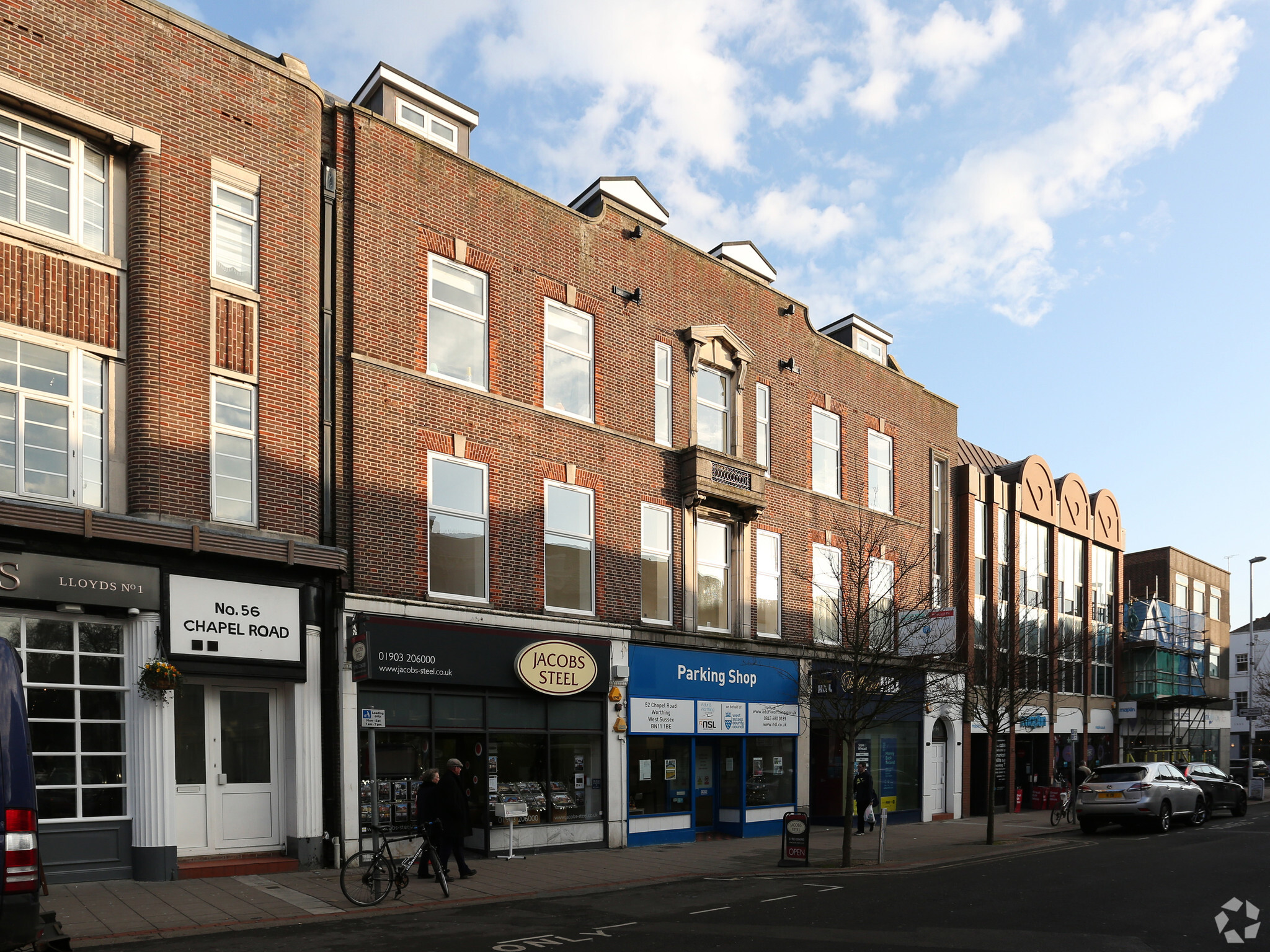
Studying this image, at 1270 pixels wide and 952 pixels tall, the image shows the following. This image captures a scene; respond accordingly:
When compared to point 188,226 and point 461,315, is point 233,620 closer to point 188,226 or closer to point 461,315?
point 188,226

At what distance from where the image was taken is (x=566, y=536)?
1980 cm

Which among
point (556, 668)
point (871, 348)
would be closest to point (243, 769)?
point (556, 668)

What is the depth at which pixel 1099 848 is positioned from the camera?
2045 cm

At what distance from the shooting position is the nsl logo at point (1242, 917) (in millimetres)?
10781

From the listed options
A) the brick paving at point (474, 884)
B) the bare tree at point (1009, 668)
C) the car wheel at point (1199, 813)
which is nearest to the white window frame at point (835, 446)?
the bare tree at point (1009, 668)

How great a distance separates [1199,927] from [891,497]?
705 inches

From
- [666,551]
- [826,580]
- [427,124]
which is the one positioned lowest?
[826,580]

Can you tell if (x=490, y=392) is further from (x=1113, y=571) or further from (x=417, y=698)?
(x=1113, y=571)

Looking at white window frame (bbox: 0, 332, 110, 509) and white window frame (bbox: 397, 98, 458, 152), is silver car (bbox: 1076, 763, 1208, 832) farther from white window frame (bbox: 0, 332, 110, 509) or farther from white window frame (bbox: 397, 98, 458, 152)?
white window frame (bbox: 0, 332, 110, 509)

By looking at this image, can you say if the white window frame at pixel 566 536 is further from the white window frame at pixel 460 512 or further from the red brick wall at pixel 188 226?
the red brick wall at pixel 188 226

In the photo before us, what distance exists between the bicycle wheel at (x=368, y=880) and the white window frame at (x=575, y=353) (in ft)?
29.1

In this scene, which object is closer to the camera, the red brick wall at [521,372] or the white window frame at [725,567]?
the red brick wall at [521,372]

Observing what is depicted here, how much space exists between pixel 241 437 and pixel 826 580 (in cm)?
1474

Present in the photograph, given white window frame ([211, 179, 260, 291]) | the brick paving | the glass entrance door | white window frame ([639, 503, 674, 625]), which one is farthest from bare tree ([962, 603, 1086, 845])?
white window frame ([211, 179, 260, 291])
